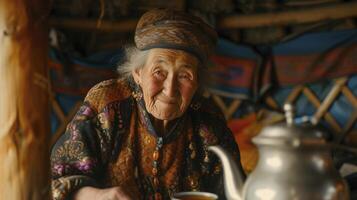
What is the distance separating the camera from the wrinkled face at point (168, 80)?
1141mm

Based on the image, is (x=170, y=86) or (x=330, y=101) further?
(x=330, y=101)

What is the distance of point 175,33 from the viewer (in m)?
1.14

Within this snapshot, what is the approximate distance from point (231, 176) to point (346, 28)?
1.94 meters

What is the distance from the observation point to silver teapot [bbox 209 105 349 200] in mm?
713

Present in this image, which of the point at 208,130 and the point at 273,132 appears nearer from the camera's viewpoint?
the point at 273,132

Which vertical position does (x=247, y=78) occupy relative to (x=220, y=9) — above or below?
below

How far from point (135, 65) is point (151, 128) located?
0.15 meters

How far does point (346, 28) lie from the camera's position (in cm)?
255

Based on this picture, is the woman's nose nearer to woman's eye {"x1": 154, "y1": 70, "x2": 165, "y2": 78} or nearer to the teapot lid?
woman's eye {"x1": 154, "y1": 70, "x2": 165, "y2": 78}

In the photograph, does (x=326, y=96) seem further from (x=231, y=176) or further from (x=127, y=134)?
(x=231, y=176)

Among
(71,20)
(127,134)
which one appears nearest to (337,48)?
(71,20)

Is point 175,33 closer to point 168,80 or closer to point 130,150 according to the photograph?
point 168,80

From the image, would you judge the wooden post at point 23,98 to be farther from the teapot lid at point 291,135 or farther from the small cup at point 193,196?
the teapot lid at point 291,135

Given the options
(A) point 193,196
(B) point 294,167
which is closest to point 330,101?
(A) point 193,196
